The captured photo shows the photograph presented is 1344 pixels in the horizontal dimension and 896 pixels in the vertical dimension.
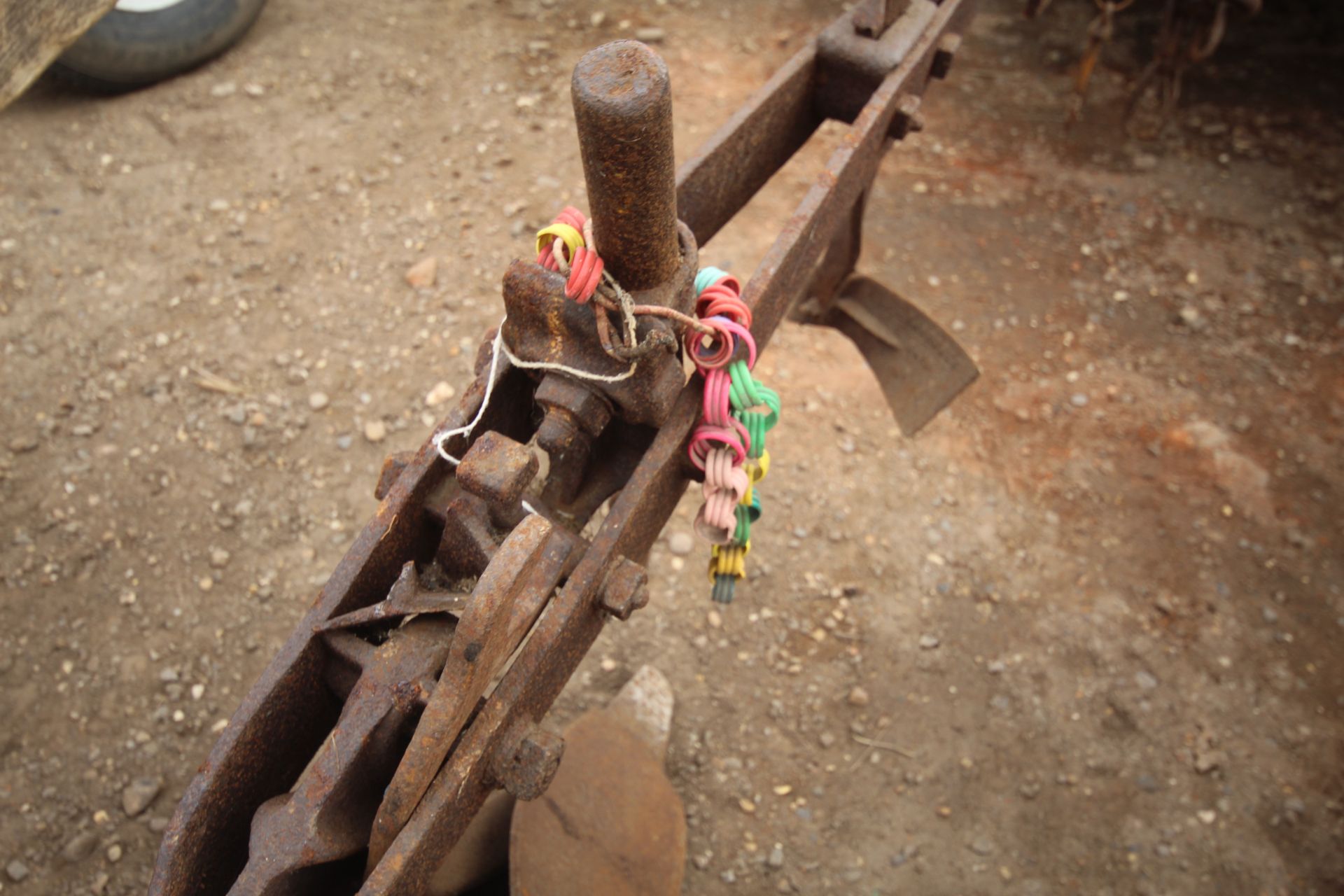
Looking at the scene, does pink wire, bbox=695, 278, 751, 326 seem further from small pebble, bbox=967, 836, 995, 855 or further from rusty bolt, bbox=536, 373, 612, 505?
small pebble, bbox=967, 836, 995, 855

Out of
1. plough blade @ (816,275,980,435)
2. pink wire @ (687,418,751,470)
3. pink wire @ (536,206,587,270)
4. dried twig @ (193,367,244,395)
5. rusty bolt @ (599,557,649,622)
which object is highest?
pink wire @ (536,206,587,270)

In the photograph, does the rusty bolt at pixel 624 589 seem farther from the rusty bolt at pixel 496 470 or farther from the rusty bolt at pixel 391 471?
the rusty bolt at pixel 391 471

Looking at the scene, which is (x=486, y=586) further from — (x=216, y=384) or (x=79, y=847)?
(x=216, y=384)

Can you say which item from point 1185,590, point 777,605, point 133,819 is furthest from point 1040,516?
point 133,819

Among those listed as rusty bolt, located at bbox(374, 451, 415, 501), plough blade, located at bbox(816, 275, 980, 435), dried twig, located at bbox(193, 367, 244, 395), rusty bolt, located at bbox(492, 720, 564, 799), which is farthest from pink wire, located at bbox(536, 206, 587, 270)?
dried twig, located at bbox(193, 367, 244, 395)

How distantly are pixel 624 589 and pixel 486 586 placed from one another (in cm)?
35

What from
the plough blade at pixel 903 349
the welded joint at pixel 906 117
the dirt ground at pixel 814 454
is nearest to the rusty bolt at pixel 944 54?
the welded joint at pixel 906 117

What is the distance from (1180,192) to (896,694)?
2.85 metres

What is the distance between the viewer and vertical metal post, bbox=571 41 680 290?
115cm

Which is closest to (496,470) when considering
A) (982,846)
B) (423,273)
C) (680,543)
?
(680,543)

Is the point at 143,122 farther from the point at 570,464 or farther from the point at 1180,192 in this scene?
the point at 1180,192

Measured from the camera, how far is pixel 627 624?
2.79 m

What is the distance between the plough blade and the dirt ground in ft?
1.54

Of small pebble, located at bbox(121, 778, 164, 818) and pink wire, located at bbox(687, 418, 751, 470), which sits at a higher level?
pink wire, located at bbox(687, 418, 751, 470)
